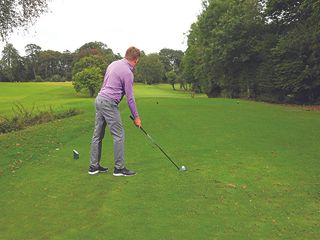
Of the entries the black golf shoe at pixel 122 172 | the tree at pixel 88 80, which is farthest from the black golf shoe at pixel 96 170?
the tree at pixel 88 80

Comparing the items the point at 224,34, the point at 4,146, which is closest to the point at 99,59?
the point at 224,34

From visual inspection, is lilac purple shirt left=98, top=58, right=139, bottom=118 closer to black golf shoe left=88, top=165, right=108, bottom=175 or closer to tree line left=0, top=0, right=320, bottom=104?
black golf shoe left=88, top=165, right=108, bottom=175

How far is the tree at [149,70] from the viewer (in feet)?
422

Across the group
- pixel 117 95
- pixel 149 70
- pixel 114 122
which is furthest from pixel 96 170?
pixel 149 70

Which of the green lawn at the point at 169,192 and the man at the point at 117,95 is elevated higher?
the man at the point at 117,95

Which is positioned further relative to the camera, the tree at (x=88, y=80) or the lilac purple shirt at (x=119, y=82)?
the tree at (x=88, y=80)

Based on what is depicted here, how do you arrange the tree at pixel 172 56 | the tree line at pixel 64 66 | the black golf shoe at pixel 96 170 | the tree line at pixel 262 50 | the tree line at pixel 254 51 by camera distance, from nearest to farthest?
the black golf shoe at pixel 96 170 < the tree line at pixel 254 51 < the tree line at pixel 262 50 < the tree line at pixel 64 66 < the tree at pixel 172 56

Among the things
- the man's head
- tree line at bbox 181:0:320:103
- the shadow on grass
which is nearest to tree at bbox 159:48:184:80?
tree line at bbox 181:0:320:103

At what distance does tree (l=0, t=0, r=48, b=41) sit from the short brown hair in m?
13.5

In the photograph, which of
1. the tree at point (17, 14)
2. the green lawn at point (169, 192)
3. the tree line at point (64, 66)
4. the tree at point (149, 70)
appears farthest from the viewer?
the tree at point (149, 70)

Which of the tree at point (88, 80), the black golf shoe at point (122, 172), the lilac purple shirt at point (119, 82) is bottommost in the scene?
the tree at point (88, 80)

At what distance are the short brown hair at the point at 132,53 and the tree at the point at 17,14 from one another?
13.5 m

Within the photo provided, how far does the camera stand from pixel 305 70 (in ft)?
126

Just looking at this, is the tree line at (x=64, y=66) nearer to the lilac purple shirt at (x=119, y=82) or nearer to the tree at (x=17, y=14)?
the tree at (x=17, y=14)
